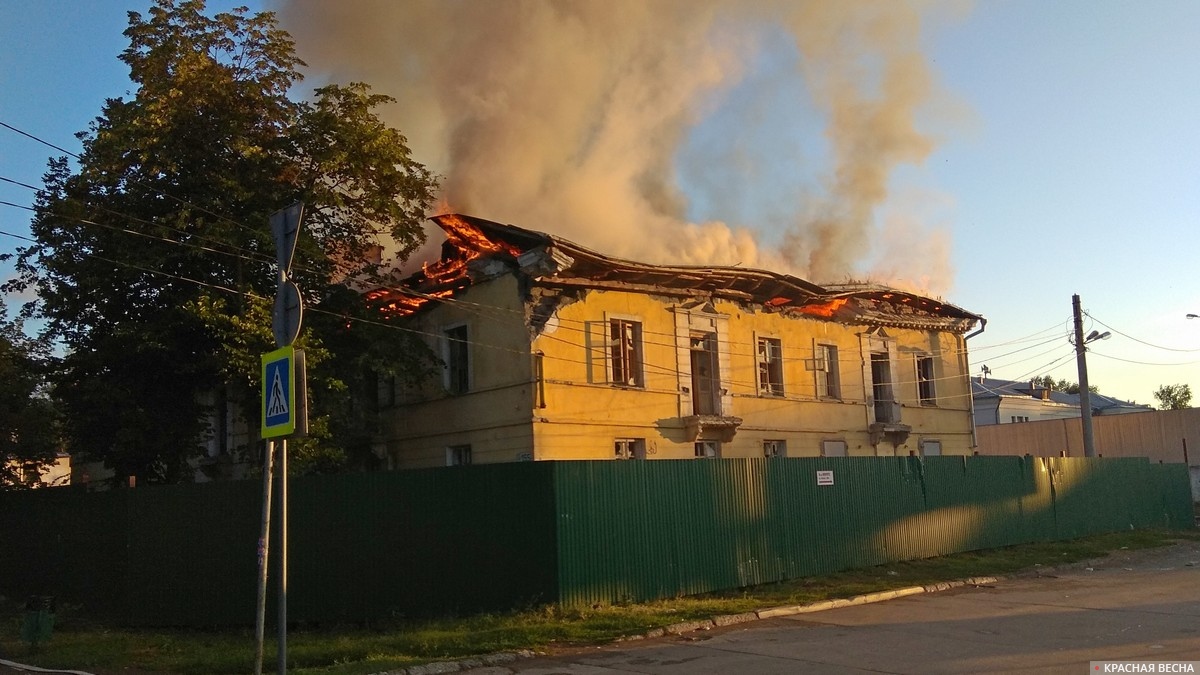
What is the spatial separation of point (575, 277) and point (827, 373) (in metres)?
10.0

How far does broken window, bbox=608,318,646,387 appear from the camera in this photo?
2202cm

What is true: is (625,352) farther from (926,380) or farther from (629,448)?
(926,380)

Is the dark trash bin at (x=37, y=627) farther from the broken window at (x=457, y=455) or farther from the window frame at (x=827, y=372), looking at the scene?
the window frame at (x=827, y=372)

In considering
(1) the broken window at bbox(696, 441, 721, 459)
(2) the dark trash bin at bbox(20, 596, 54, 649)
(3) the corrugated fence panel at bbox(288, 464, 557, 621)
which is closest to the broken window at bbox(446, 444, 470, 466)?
(1) the broken window at bbox(696, 441, 721, 459)

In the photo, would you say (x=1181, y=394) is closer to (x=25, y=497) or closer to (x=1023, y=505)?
A: (x=1023, y=505)

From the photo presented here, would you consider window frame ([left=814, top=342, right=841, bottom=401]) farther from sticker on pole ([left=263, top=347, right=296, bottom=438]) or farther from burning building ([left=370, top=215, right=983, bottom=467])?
sticker on pole ([left=263, top=347, right=296, bottom=438])

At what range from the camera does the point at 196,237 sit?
18.3m

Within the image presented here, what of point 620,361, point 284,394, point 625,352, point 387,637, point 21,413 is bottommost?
point 387,637

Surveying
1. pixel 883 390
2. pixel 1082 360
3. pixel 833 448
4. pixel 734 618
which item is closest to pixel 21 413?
pixel 734 618

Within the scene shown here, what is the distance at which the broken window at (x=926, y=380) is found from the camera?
30.1m

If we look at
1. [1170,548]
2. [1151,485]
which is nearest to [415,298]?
[1170,548]

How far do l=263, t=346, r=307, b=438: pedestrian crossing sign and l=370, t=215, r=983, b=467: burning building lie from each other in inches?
464

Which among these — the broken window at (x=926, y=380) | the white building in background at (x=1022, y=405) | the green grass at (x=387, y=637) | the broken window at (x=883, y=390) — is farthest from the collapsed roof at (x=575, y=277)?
the white building in background at (x=1022, y=405)

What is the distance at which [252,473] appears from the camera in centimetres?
2022
